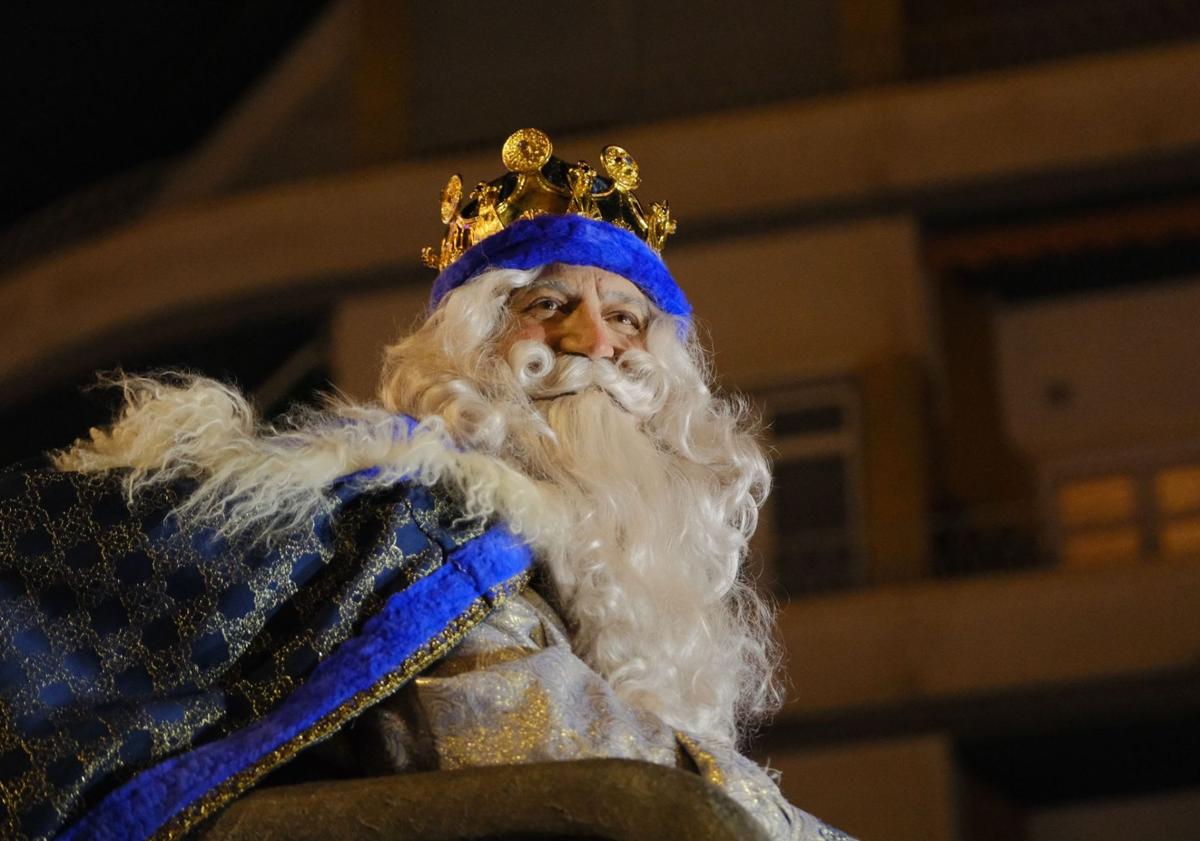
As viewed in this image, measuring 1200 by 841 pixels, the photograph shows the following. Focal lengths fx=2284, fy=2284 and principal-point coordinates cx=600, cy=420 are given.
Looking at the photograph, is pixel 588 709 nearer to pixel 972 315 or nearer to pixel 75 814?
pixel 75 814

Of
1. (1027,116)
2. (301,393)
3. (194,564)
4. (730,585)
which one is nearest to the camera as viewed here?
(194,564)

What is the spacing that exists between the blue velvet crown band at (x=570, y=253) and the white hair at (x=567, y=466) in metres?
0.03

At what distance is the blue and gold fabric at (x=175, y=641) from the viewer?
2061mm

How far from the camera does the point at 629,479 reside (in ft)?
8.82

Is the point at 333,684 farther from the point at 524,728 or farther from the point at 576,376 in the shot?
the point at 576,376

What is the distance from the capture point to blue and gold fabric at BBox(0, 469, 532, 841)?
2.06 m

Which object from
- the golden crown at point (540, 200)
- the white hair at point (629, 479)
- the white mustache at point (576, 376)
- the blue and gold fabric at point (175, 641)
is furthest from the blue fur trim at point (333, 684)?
the golden crown at point (540, 200)

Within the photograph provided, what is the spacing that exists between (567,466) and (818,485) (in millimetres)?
6130

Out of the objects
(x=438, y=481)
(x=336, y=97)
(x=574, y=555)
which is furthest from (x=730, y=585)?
(x=336, y=97)

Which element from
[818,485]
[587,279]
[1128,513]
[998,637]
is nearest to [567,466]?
[587,279]

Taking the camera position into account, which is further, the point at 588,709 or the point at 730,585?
the point at 730,585

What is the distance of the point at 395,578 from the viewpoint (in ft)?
7.43

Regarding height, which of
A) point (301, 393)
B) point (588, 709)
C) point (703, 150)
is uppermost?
point (703, 150)

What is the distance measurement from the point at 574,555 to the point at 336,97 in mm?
7315
